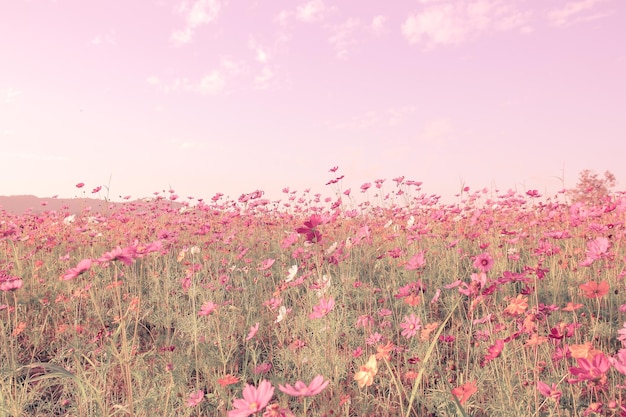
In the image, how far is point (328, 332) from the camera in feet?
8.69

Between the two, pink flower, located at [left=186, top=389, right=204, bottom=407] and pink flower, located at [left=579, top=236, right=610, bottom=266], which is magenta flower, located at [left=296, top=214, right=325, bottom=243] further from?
pink flower, located at [left=579, top=236, right=610, bottom=266]

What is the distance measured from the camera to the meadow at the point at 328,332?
6.64ft

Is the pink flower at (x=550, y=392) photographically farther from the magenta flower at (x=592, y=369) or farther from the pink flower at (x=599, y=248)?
the pink flower at (x=599, y=248)

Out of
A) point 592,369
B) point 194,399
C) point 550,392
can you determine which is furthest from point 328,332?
point 592,369

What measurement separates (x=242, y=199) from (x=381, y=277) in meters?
1.99

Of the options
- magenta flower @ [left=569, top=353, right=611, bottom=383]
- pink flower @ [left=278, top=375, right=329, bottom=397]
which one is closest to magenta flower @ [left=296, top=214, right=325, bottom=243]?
pink flower @ [left=278, top=375, right=329, bottom=397]

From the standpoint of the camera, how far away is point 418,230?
4.18m

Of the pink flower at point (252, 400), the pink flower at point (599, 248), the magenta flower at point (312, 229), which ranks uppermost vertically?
the magenta flower at point (312, 229)

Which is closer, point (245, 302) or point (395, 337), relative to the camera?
point (395, 337)

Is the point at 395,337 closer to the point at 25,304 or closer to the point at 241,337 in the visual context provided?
the point at 241,337

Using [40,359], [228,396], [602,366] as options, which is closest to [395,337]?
[228,396]

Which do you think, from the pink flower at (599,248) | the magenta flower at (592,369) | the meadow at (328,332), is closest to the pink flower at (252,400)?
the meadow at (328,332)

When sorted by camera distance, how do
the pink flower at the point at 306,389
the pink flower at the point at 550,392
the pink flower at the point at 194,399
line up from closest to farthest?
the pink flower at the point at 306,389
the pink flower at the point at 550,392
the pink flower at the point at 194,399

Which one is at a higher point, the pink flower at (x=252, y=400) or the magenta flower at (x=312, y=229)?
the magenta flower at (x=312, y=229)
